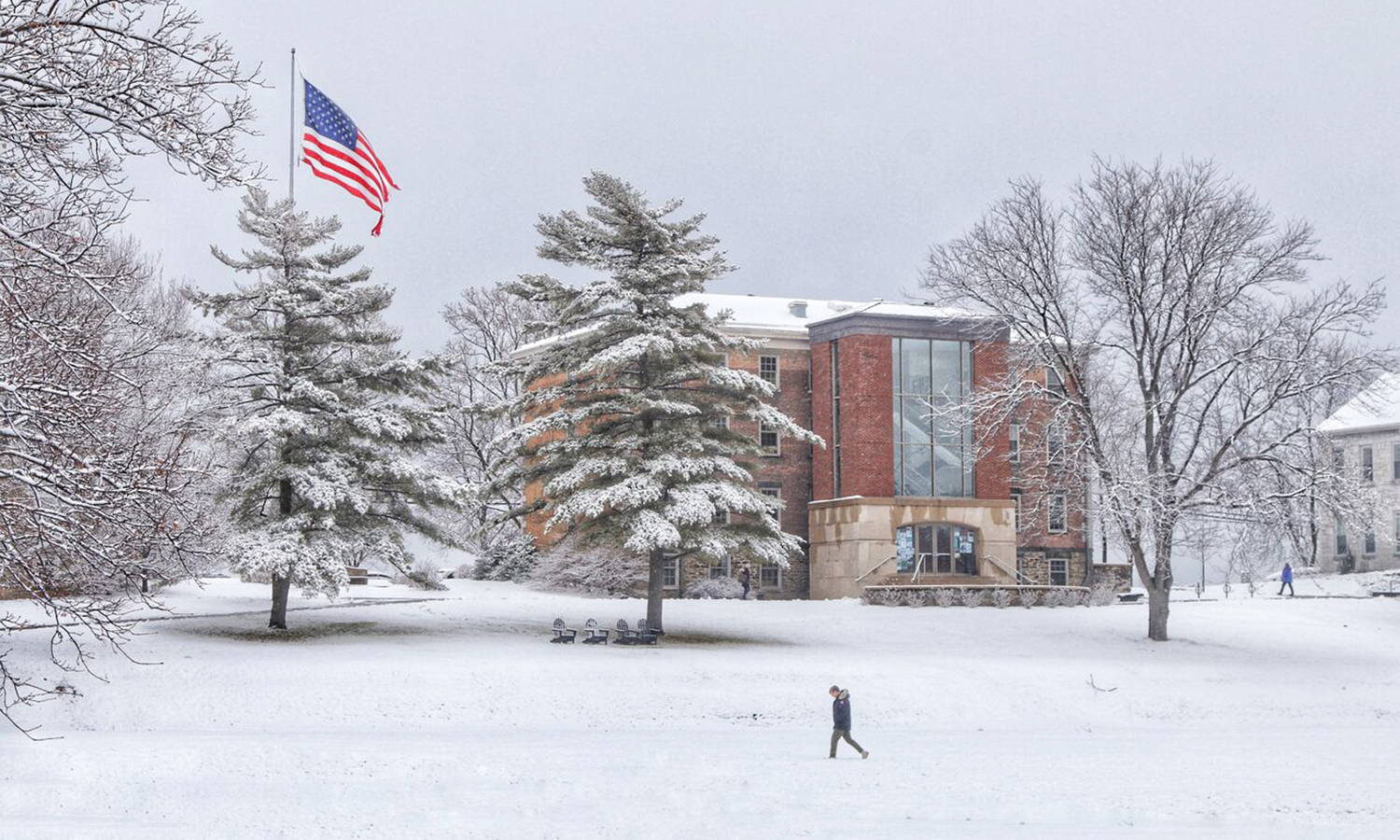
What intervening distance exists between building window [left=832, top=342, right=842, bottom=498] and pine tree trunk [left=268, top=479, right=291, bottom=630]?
20921 millimetres

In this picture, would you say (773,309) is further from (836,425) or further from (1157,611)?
(1157,611)

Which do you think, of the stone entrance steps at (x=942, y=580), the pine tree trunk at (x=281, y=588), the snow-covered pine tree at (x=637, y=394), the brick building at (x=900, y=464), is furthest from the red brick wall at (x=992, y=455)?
the pine tree trunk at (x=281, y=588)

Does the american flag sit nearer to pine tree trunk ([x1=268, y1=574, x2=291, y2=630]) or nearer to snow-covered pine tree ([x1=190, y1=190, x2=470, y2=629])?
snow-covered pine tree ([x1=190, y1=190, x2=470, y2=629])

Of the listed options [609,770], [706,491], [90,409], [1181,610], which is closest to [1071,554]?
[1181,610]

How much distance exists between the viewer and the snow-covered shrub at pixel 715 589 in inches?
1834

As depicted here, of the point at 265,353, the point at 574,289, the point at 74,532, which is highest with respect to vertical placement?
the point at 574,289

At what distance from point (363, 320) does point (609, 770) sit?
56.7 feet

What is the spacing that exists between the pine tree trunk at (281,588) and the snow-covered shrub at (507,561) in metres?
16.2

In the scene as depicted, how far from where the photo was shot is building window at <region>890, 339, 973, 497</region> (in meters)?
47.7

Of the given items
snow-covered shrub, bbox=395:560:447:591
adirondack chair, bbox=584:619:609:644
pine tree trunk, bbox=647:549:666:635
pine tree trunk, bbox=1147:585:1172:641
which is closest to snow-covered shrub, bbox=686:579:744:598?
pine tree trunk, bbox=647:549:666:635

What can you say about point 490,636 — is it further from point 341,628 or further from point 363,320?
point 363,320

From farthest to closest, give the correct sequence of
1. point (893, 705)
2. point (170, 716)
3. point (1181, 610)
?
point (1181, 610) < point (893, 705) < point (170, 716)

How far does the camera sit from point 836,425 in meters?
48.5

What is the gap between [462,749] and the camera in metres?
22.5
